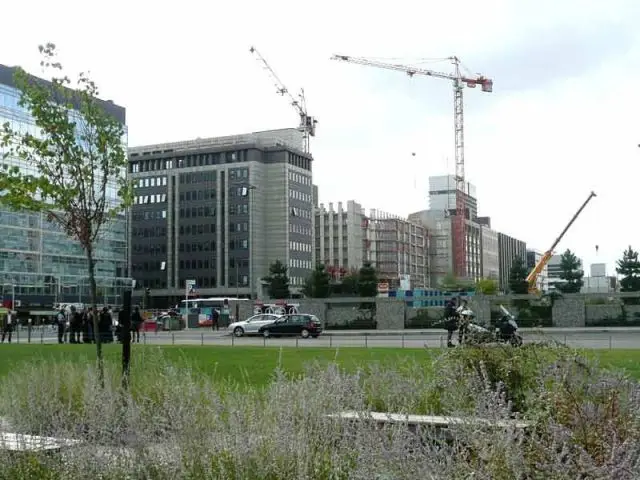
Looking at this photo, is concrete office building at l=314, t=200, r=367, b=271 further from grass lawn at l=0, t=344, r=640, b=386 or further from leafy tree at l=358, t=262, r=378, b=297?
grass lawn at l=0, t=344, r=640, b=386

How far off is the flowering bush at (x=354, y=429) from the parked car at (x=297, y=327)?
104 feet

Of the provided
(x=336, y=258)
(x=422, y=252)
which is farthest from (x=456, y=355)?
(x=422, y=252)

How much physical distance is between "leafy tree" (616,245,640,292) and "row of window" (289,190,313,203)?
7603cm

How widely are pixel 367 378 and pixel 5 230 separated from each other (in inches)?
3618

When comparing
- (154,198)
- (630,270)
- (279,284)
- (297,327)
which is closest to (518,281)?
(630,270)

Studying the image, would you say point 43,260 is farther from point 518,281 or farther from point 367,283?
point 518,281

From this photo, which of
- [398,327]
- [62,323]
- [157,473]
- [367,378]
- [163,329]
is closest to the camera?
[157,473]

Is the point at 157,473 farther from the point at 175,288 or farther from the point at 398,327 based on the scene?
the point at 175,288

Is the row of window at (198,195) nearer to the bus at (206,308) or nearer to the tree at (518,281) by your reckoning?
the bus at (206,308)

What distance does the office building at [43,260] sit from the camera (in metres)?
91.5

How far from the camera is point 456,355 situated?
8.65 metres

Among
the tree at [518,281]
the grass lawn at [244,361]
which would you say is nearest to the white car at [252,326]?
the grass lawn at [244,361]

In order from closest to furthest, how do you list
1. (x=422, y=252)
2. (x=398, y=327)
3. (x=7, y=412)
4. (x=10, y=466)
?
(x=10, y=466) → (x=7, y=412) → (x=398, y=327) → (x=422, y=252)

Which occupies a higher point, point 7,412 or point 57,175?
point 57,175
